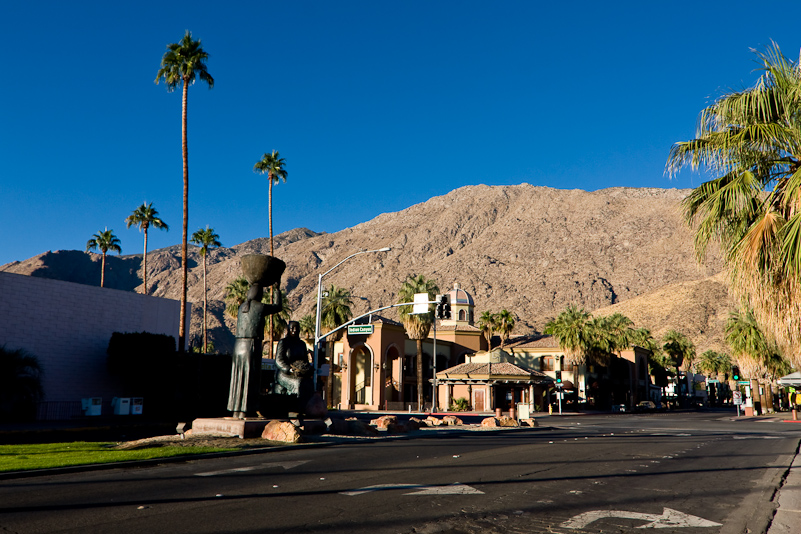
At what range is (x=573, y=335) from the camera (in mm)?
62750

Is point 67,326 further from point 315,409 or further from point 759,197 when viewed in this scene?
point 759,197

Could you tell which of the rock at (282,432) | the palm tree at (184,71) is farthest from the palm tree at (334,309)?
the rock at (282,432)

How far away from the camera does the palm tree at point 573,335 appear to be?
206 ft

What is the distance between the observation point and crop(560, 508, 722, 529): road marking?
24.5ft

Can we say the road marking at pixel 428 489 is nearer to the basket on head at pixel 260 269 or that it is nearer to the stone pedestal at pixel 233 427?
the stone pedestal at pixel 233 427

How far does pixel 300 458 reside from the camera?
1450 cm

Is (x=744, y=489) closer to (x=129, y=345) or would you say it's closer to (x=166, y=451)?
(x=166, y=451)

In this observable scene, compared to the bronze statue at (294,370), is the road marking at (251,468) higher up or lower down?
lower down

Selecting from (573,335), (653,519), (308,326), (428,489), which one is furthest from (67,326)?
(573,335)

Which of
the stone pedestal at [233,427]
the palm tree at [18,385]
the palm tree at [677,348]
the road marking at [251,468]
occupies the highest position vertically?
the palm tree at [677,348]

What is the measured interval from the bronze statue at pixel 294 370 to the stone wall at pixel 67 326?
59.2 feet

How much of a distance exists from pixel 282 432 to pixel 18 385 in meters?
17.2

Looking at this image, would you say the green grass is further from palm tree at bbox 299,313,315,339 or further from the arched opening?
palm tree at bbox 299,313,315,339

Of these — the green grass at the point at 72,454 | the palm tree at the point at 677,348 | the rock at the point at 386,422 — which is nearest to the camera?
the green grass at the point at 72,454
